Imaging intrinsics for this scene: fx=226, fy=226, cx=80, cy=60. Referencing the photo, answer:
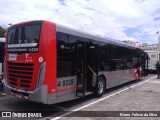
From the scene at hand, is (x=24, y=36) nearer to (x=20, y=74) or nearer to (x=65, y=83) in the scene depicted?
(x=20, y=74)

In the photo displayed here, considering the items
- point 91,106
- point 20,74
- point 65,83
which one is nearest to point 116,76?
point 91,106

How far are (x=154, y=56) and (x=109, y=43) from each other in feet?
57.5

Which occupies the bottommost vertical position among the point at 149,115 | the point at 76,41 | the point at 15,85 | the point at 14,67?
the point at 149,115

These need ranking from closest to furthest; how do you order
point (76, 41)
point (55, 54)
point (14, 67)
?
1. point (55, 54)
2. point (14, 67)
3. point (76, 41)

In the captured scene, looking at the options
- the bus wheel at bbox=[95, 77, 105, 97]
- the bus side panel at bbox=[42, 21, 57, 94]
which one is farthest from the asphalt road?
the bus side panel at bbox=[42, 21, 57, 94]

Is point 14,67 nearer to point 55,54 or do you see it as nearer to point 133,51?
point 55,54

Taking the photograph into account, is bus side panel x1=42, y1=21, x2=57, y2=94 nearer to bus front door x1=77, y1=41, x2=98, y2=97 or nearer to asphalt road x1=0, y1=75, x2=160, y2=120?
asphalt road x1=0, y1=75, x2=160, y2=120

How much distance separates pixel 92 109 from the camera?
8531 mm

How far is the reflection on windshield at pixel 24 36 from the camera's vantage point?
7658 mm

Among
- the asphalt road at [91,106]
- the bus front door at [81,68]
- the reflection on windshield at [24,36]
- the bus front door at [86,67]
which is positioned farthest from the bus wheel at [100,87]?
the reflection on windshield at [24,36]

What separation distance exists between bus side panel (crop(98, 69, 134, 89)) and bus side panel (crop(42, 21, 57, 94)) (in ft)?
12.8

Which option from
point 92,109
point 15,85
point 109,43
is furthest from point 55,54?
point 109,43

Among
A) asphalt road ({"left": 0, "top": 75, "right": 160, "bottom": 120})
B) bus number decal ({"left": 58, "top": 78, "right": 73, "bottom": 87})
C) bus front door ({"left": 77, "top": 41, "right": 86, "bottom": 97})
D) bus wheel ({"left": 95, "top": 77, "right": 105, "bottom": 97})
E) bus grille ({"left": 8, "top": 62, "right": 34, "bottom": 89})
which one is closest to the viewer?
bus grille ({"left": 8, "top": 62, "right": 34, "bottom": 89})

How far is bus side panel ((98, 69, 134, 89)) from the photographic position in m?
12.0
